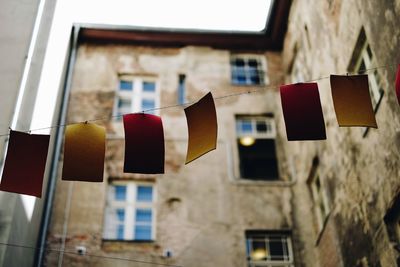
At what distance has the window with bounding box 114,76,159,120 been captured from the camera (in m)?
13.5

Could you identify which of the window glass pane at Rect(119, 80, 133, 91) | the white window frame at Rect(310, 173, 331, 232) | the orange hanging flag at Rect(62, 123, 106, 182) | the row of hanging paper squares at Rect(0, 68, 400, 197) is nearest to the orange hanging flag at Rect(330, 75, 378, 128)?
the row of hanging paper squares at Rect(0, 68, 400, 197)

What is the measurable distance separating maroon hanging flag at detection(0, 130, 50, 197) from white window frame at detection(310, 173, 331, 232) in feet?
19.5

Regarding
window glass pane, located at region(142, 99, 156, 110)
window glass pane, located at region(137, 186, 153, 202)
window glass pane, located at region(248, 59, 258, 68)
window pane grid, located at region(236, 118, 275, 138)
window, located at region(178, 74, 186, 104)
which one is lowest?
window glass pane, located at region(137, 186, 153, 202)

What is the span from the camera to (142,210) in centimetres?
1173

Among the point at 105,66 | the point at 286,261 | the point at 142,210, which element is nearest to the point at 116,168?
the point at 142,210

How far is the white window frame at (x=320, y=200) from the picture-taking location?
1069cm

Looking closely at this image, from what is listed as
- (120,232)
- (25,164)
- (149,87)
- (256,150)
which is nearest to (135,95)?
(149,87)

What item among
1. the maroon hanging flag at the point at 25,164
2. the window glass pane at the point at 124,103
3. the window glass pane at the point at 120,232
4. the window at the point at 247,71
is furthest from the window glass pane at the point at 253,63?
the maroon hanging flag at the point at 25,164

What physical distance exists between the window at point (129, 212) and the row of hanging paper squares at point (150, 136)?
494cm

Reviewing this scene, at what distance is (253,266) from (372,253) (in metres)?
3.37

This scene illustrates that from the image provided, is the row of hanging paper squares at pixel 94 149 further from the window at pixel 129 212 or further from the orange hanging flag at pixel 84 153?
the window at pixel 129 212

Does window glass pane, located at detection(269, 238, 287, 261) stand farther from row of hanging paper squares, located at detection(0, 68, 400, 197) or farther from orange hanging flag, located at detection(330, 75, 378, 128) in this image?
orange hanging flag, located at detection(330, 75, 378, 128)

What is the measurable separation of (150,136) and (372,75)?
4031mm

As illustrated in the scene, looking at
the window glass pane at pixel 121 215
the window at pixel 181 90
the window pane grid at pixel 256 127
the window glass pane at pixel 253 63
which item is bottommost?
the window glass pane at pixel 121 215
